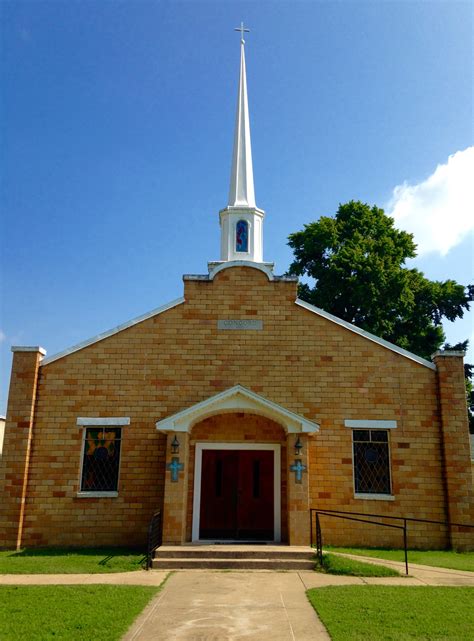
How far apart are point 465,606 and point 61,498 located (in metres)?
9.36

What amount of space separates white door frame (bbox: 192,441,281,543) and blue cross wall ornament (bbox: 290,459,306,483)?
1.09m

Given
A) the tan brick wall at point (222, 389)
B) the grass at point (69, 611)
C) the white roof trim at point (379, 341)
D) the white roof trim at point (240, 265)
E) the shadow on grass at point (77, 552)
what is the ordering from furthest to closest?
the white roof trim at point (240, 265) → the white roof trim at point (379, 341) → the tan brick wall at point (222, 389) → the shadow on grass at point (77, 552) → the grass at point (69, 611)

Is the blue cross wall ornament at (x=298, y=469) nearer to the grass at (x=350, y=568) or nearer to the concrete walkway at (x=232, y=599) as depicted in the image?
the grass at (x=350, y=568)

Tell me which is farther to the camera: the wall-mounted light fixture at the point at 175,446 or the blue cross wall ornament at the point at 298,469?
the wall-mounted light fixture at the point at 175,446

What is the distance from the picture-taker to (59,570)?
10867 mm

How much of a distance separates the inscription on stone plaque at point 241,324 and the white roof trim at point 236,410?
201 centimetres

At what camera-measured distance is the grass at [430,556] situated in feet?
38.5

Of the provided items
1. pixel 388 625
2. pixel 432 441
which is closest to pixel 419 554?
pixel 432 441

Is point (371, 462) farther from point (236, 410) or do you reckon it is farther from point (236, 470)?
point (236, 410)

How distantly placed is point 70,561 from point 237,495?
423cm

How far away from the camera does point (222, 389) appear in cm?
1445

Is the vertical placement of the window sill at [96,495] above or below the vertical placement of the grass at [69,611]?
above

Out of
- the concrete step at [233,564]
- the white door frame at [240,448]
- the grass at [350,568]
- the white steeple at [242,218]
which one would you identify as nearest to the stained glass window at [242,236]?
the white steeple at [242,218]

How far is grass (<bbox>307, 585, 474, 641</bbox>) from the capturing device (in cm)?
695
